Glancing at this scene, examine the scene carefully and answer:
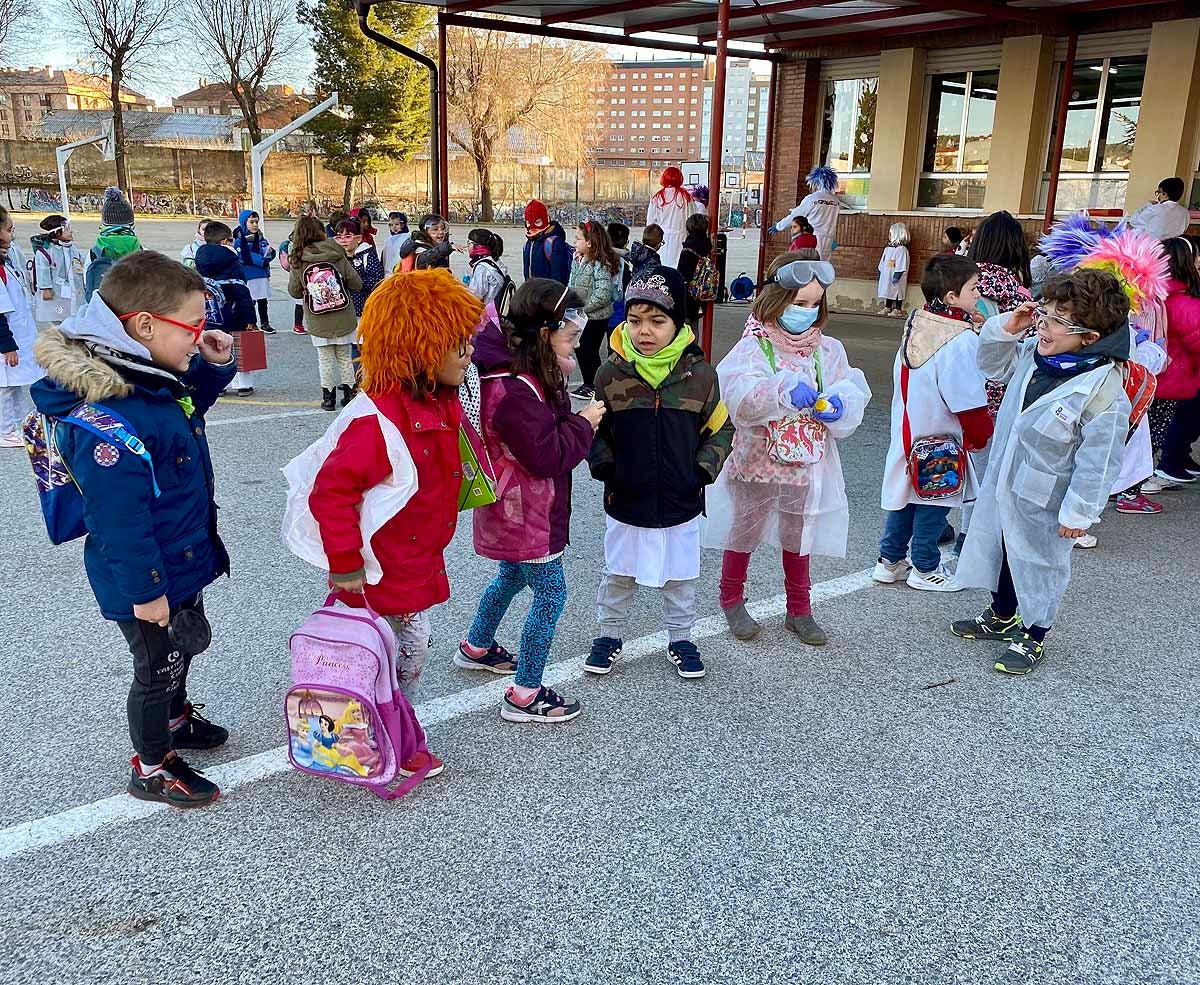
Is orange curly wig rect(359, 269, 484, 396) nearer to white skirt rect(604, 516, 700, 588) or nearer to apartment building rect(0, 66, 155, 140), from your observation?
white skirt rect(604, 516, 700, 588)

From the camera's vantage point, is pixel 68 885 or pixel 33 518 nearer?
pixel 68 885

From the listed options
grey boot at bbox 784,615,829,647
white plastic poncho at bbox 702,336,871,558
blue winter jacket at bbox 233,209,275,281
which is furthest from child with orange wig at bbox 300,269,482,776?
blue winter jacket at bbox 233,209,275,281

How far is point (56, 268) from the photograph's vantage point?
11.1 metres

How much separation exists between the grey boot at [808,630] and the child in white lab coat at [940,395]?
85 cm

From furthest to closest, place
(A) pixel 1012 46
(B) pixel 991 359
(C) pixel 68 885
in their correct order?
1. (A) pixel 1012 46
2. (B) pixel 991 359
3. (C) pixel 68 885

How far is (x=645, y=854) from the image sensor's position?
2.73m

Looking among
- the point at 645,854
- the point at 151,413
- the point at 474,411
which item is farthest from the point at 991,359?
the point at 151,413

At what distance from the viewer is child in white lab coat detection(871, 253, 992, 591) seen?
4348 mm

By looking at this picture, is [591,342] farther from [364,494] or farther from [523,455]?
[364,494]

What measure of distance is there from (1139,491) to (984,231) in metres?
2.44

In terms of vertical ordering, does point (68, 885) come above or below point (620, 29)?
below

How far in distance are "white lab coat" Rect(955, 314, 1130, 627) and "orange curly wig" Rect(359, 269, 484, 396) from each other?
2367mm

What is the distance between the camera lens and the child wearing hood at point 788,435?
3.76m

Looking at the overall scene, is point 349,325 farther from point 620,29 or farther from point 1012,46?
point 1012,46
